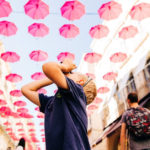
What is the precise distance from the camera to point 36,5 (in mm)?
8234

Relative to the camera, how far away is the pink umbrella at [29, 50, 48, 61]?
36.0 ft

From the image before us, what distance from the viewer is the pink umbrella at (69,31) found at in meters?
9.40

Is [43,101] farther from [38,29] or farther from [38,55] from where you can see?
[38,55]

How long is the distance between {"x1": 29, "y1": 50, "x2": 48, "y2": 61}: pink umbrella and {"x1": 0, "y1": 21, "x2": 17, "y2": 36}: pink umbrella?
6.11 ft

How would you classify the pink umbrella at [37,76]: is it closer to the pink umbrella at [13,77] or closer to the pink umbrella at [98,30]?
the pink umbrella at [13,77]

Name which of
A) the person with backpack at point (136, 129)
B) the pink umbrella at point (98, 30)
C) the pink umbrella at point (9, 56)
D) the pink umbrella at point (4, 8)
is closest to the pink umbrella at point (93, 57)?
→ the pink umbrella at point (98, 30)

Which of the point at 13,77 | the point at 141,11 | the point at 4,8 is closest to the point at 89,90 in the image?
the point at 4,8

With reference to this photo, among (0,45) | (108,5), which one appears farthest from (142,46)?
(0,45)

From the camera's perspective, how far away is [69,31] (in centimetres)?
951

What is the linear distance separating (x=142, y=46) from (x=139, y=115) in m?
10.8

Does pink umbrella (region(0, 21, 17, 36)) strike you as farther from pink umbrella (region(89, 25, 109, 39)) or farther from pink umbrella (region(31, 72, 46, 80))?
pink umbrella (region(89, 25, 109, 39))

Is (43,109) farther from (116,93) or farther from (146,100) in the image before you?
(116,93)

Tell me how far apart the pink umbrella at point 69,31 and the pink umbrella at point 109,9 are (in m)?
1.38

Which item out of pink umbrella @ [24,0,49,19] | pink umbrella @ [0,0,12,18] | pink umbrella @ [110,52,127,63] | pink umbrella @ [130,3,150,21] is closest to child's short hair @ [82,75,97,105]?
pink umbrella @ [0,0,12,18]
